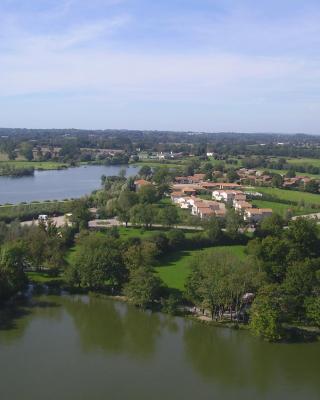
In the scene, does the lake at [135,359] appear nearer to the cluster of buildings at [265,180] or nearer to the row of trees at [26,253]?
the row of trees at [26,253]

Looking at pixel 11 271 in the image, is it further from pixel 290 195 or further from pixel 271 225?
pixel 290 195

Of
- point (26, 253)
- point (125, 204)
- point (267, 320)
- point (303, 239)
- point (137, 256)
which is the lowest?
point (267, 320)

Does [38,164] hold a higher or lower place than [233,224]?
higher

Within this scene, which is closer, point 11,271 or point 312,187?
point 11,271

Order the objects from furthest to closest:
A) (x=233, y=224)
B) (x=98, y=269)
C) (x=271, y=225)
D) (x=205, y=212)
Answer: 1. (x=205, y=212)
2. (x=233, y=224)
3. (x=271, y=225)
4. (x=98, y=269)

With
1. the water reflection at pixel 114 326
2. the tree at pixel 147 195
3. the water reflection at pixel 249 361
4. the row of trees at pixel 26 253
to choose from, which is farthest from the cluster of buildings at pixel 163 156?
the water reflection at pixel 249 361

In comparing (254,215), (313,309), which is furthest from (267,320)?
(254,215)

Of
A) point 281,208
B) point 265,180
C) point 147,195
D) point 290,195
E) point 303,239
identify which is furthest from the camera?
point 265,180
